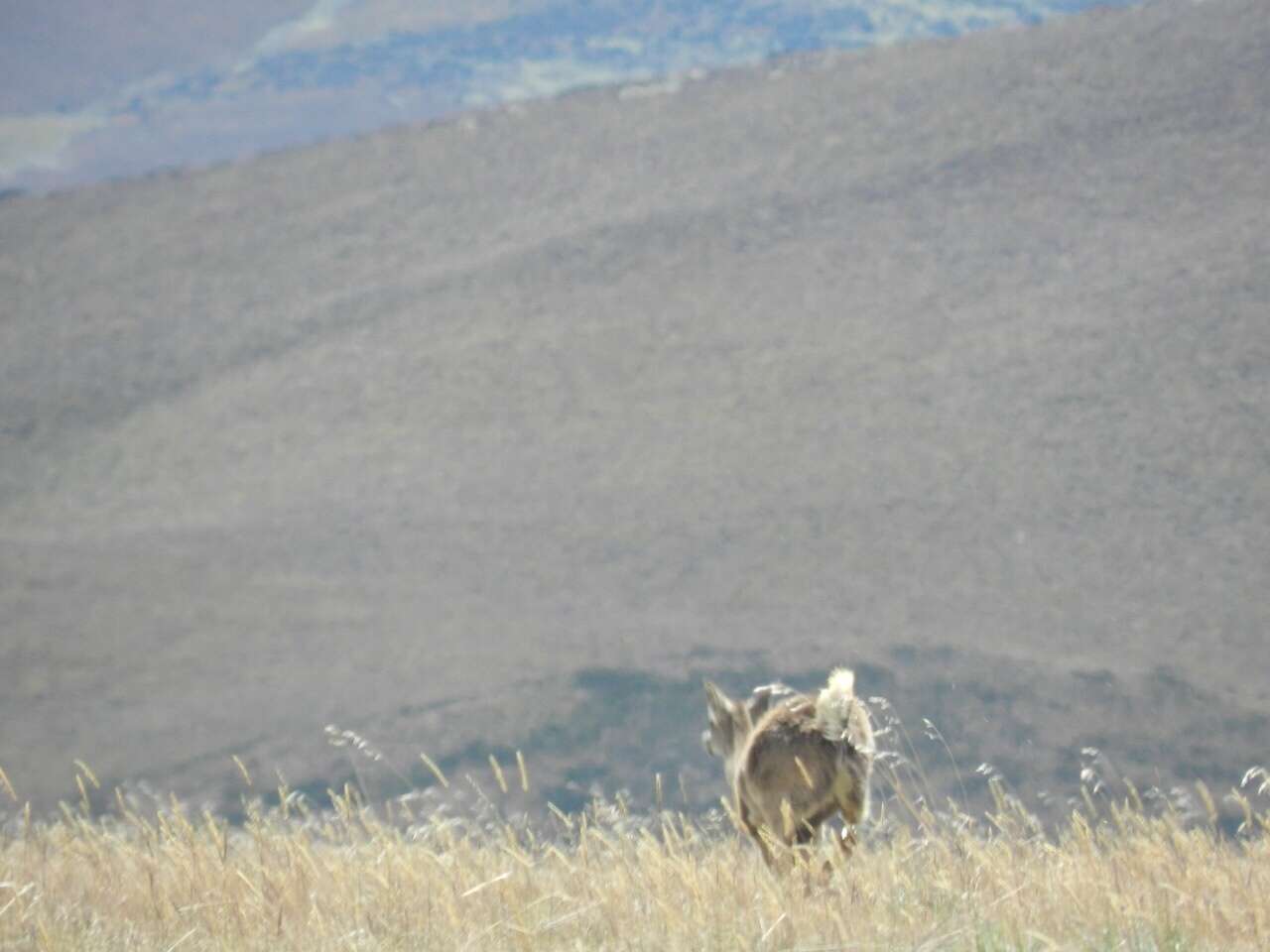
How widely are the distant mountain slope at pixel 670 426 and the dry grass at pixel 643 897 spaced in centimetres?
641

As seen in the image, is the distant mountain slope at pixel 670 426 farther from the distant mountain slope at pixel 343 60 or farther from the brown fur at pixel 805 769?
the brown fur at pixel 805 769

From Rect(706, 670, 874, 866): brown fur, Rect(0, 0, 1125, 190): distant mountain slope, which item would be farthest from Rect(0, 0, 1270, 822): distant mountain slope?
Rect(706, 670, 874, 866): brown fur

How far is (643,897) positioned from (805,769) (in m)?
0.64

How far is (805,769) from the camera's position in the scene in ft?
11.1

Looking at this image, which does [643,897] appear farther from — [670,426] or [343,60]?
[343,60]

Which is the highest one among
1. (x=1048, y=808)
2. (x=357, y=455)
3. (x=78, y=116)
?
(x=78, y=116)

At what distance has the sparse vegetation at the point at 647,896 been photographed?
314cm

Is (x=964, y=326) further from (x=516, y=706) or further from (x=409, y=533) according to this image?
(x=516, y=706)

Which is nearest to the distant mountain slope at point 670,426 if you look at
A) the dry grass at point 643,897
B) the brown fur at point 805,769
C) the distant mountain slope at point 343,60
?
the distant mountain slope at point 343,60

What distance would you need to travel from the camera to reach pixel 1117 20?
2144cm

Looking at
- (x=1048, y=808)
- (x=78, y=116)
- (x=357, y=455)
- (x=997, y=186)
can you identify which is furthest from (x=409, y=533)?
(x=78, y=116)

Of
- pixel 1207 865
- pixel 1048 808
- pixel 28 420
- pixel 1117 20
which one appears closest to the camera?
pixel 1207 865

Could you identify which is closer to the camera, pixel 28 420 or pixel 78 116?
pixel 28 420

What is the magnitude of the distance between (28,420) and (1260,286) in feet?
44.1
